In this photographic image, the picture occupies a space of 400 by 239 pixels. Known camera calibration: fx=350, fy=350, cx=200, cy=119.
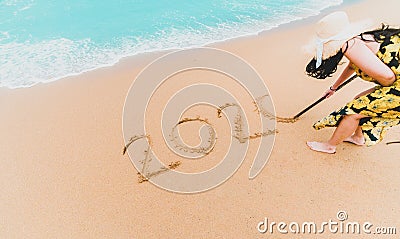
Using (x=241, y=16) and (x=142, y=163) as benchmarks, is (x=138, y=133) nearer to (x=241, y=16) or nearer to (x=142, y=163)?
(x=142, y=163)

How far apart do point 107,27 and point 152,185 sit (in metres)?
3.04

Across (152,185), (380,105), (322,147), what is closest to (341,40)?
(380,105)

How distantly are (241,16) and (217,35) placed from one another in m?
0.72

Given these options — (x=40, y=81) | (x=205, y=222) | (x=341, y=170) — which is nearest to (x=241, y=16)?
(x=40, y=81)

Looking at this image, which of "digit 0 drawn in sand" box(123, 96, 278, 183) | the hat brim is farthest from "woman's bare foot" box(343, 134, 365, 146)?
the hat brim

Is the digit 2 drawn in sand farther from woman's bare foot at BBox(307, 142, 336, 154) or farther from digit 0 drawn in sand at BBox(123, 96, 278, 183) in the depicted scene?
woman's bare foot at BBox(307, 142, 336, 154)

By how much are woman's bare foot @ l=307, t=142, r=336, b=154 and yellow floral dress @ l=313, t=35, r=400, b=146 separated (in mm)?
151

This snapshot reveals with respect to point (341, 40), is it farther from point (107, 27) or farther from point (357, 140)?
point (107, 27)

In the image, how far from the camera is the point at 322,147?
2504 mm

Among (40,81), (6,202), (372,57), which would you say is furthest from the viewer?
(40,81)

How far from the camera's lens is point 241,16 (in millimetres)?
4793

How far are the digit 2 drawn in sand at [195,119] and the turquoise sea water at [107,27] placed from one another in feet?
1.93

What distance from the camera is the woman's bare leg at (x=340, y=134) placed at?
2.32 meters

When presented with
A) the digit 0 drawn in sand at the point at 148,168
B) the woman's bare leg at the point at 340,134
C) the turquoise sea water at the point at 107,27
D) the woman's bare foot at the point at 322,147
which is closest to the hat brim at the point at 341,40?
the woman's bare leg at the point at 340,134
